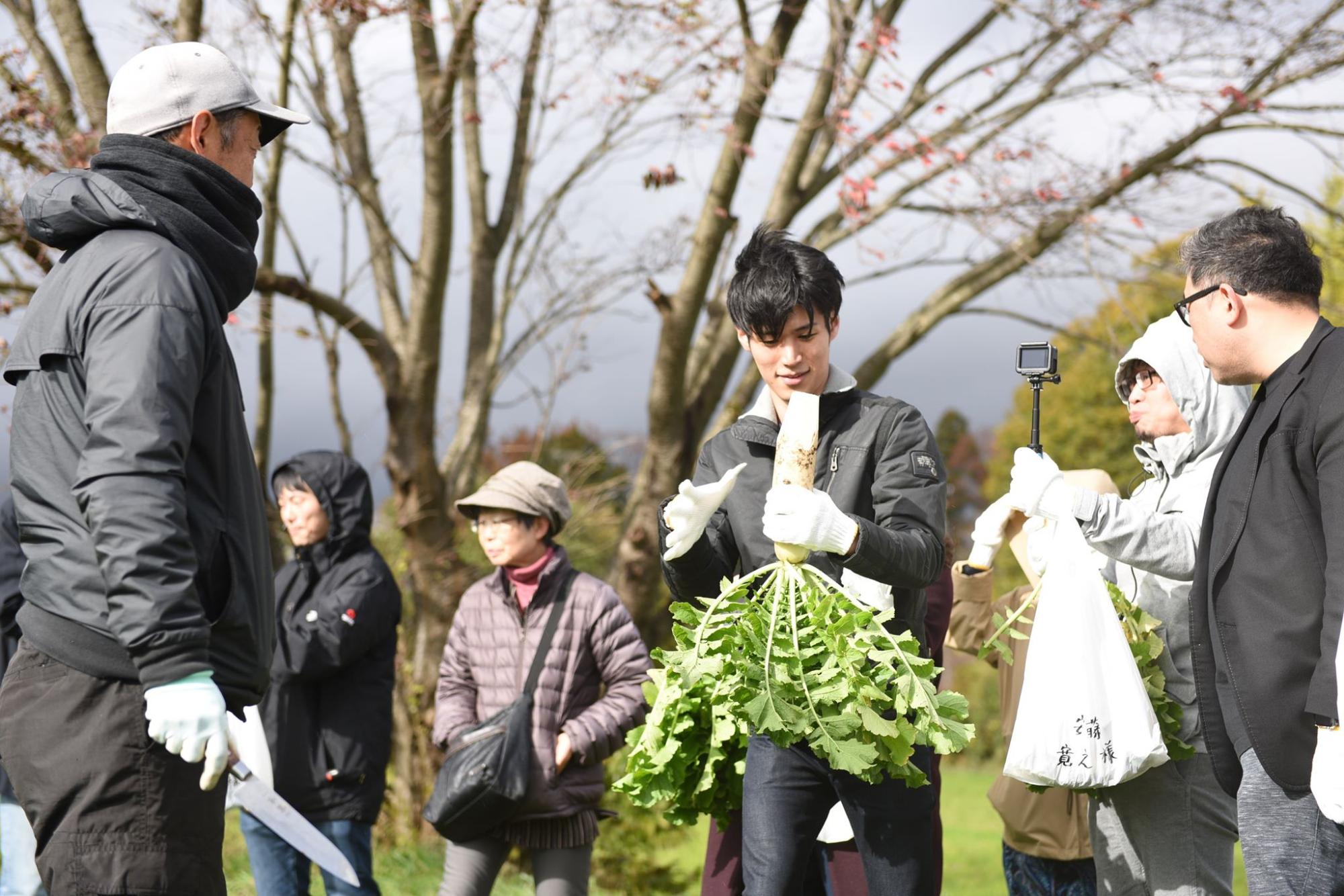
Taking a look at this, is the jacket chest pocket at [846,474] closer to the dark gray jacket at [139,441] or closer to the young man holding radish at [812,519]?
the young man holding radish at [812,519]

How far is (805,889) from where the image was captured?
11.9 ft

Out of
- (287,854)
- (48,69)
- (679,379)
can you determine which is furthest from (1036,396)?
(48,69)

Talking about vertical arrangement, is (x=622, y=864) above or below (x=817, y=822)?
below

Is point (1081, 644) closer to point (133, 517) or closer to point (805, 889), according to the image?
point (805, 889)

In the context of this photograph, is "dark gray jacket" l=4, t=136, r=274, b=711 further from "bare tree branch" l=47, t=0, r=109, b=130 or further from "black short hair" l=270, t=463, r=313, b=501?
"bare tree branch" l=47, t=0, r=109, b=130

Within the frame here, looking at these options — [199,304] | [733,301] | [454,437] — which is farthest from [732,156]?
[199,304]

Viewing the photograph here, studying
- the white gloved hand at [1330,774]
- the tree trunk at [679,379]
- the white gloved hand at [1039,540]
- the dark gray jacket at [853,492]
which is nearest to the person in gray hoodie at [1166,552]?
the white gloved hand at [1039,540]

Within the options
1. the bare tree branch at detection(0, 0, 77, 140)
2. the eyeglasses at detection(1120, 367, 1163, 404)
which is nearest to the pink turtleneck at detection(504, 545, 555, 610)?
the eyeglasses at detection(1120, 367, 1163, 404)

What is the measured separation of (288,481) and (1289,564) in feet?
12.2

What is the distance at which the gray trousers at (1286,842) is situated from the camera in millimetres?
2602

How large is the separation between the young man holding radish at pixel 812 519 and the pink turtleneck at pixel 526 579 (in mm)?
1359

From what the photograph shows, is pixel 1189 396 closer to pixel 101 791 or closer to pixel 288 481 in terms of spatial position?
pixel 101 791

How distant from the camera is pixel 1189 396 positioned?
365 centimetres

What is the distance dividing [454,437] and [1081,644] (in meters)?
5.52
